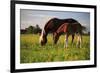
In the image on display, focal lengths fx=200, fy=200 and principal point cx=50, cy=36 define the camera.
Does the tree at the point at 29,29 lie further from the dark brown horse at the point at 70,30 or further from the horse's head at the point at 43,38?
the dark brown horse at the point at 70,30

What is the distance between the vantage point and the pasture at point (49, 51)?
2227 millimetres

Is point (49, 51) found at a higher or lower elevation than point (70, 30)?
lower

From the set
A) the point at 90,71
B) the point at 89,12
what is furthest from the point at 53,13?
the point at 90,71

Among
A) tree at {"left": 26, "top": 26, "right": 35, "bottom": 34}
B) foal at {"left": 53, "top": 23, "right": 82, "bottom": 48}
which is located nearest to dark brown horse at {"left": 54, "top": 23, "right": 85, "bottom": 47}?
foal at {"left": 53, "top": 23, "right": 82, "bottom": 48}

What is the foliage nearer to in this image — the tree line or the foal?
the tree line

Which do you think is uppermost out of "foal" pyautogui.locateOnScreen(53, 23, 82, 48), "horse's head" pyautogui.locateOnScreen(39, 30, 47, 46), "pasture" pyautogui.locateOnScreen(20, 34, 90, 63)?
"foal" pyautogui.locateOnScreen(53, 23, 82, 48)

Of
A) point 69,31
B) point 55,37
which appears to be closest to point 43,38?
point 55,37

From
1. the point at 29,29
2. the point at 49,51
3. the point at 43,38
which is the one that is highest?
the point at 29,29

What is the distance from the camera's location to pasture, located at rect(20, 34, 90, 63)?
7.30 ft

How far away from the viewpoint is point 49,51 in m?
2.33

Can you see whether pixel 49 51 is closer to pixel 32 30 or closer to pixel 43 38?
pixel 43 38

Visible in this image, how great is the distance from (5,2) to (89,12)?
105cm

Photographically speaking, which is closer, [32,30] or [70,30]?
[32,30]

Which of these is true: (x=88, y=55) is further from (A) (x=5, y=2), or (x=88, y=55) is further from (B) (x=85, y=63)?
(A) (x=5, y=2)
